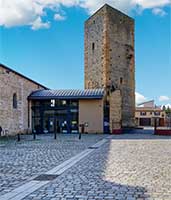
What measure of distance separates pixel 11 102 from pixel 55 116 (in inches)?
281

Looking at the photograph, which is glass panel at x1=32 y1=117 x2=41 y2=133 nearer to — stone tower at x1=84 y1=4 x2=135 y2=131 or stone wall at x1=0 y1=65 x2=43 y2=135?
stone wall at x1=0 y1=65 x2=43 y2=135

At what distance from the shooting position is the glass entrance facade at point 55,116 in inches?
1435

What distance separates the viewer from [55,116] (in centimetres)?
3709

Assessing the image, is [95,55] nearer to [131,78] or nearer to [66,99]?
[131,78]

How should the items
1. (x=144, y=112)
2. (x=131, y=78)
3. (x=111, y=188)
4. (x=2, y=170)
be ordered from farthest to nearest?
(x=144, y=112), (x=131, y=78), (x=2, y=170), (x=111, y=188)

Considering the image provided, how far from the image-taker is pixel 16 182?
814 centimetres

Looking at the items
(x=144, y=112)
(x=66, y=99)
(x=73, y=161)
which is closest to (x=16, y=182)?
(x=73, y=161)

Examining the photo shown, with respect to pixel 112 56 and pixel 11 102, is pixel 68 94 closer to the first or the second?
pixel 11 102

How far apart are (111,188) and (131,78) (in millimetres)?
39996

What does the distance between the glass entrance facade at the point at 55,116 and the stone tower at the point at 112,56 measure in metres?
5.43

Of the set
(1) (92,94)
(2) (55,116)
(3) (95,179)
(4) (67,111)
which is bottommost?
(3) (95,179)

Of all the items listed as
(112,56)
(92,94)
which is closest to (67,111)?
(92,94)

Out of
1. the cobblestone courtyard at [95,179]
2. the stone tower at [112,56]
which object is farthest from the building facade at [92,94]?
the cobblestone courtyard at [95,179]

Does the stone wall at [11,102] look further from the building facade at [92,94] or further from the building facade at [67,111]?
the building facade at [67,111]
